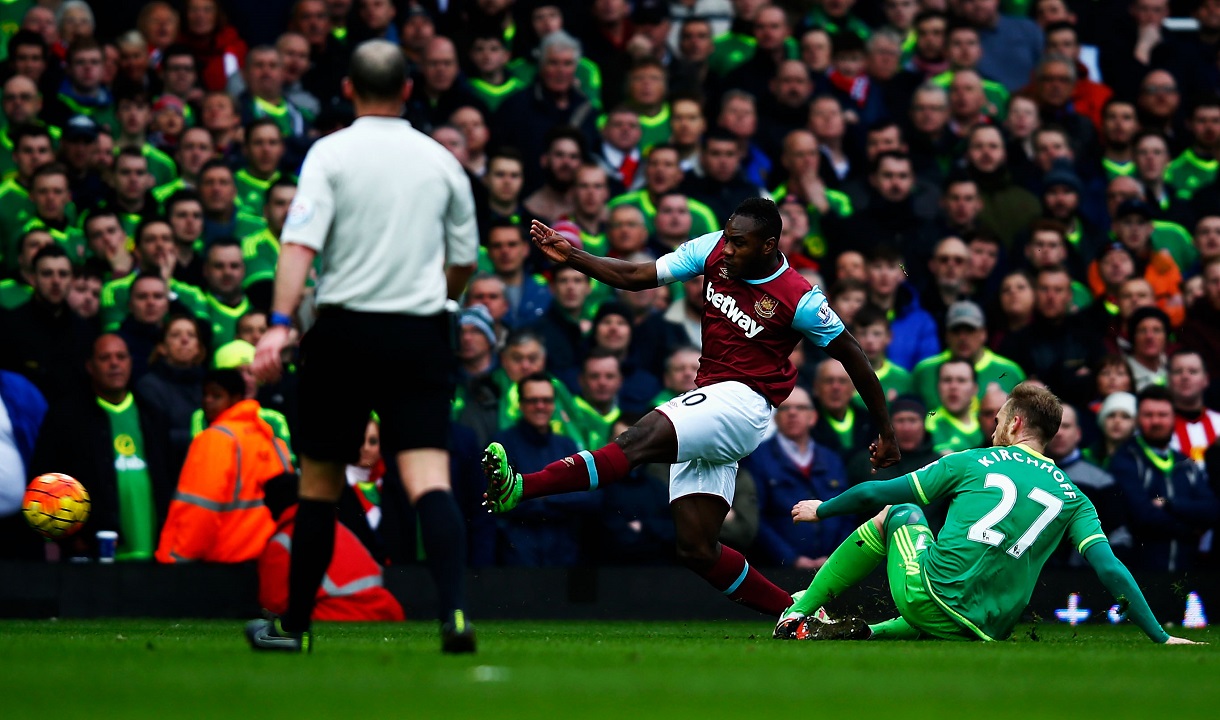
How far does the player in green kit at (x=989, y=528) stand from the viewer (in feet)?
27.7

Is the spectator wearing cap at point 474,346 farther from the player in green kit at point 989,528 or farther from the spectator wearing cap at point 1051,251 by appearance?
the spectator wearing cap at point 1051,251

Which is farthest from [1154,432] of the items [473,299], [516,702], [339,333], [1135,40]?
[516,702]

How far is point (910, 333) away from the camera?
14.2m

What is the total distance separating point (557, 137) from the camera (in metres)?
14.3

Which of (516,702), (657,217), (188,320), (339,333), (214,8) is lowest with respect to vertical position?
(516,702)

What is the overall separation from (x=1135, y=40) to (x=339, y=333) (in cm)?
1320

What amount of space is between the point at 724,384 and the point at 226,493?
11.9 ft

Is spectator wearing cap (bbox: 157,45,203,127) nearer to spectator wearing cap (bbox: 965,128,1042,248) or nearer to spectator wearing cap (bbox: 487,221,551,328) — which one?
spectator wearing cap (bbox: 487,221,551,328)

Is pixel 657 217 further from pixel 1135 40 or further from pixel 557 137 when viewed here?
pixel 1135 40

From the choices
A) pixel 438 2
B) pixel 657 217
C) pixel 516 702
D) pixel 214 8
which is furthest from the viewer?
pixel 438 2

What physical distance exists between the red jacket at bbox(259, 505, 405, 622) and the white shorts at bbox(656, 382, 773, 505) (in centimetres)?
271

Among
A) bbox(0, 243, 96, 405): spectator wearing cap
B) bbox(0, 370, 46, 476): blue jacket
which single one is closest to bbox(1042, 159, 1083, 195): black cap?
bbox(0, 243, 96, 405): spectator wearing cap

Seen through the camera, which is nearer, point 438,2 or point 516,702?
point 516,702

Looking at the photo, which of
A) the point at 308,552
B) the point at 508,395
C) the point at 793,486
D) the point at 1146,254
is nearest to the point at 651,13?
the point at 1146,254
